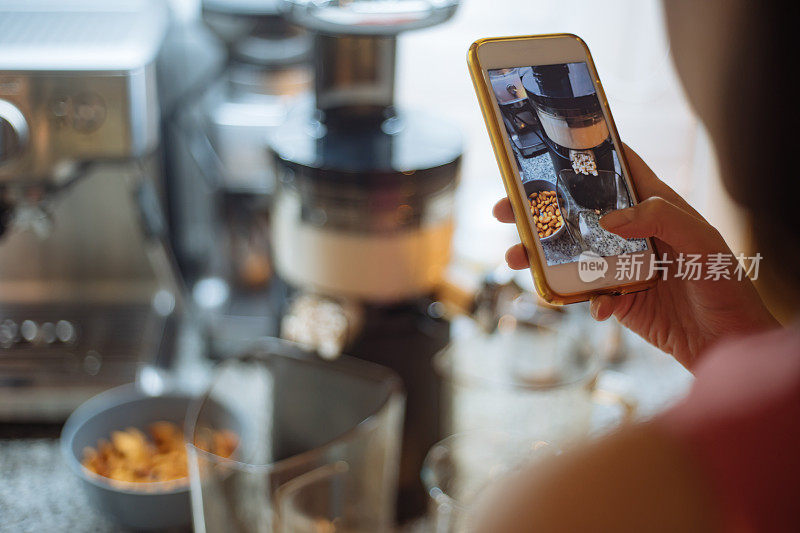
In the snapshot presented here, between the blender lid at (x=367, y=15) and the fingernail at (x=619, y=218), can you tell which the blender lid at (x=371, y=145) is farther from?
the fingernail at (x=619, y=218)

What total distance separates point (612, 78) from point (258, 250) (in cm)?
47

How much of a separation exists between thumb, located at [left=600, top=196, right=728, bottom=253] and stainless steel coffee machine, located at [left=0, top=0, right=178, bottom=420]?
0.42 metres

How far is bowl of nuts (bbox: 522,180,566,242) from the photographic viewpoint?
0.36 meters

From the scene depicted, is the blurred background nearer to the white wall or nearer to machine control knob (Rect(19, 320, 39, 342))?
machine control knob (Rect(19, 320, 39, 342))

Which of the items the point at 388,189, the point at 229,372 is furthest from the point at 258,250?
the point at 388,189

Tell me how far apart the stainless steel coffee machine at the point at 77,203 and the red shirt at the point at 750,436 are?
1.77ft

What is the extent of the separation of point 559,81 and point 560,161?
38 millimetres

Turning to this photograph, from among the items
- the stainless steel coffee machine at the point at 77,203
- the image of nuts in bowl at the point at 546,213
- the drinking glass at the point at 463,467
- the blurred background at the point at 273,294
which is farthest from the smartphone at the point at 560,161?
the stainless steel coffee machine at the point at 77,203

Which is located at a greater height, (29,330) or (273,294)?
(273,294)

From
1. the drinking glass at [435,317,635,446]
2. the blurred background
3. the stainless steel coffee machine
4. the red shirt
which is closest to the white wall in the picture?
the blurred background

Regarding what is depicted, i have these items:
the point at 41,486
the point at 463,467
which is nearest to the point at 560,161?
the point at 463,467

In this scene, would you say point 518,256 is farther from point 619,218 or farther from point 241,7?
point 241,7

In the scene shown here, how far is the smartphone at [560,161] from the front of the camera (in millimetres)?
355

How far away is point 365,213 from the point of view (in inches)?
22.9
